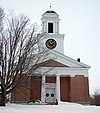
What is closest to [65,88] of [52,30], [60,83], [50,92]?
[60,83]

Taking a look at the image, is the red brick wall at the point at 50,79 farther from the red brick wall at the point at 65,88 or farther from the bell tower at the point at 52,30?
the bell tower at the point at 52,30

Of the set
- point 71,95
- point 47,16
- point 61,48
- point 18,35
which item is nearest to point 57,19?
point 47,16

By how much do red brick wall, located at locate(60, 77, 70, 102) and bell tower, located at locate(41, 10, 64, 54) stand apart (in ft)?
18.5

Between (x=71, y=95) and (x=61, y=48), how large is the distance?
9262 mm

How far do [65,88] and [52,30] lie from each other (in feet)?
36.9

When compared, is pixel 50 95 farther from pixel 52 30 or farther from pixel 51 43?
pixel 52 30

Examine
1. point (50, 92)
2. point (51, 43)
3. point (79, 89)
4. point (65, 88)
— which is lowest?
point (50, 92)

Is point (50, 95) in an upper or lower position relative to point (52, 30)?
lower

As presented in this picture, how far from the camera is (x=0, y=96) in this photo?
821 inches

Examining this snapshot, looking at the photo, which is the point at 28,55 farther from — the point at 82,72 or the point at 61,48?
the point at 61,48

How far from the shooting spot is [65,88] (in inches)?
1390

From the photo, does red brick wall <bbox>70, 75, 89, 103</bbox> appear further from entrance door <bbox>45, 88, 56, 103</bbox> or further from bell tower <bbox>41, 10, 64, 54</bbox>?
bell tower <bbox>41, 10, 64, 54</bbox>

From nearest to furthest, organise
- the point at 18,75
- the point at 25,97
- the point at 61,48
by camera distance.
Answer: the point at 18,75, the point at 25,97, the point at 61,48

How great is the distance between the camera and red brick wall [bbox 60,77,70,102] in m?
34.7
